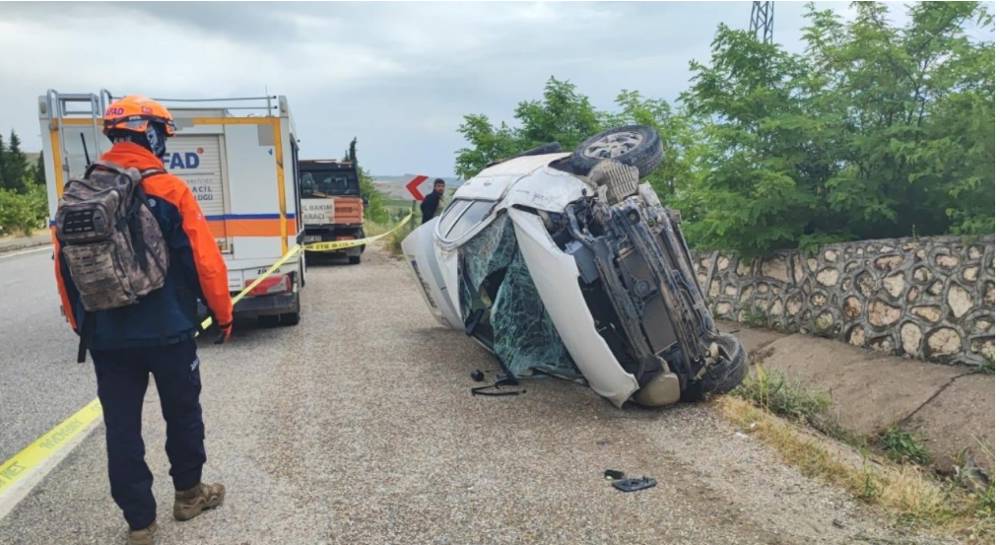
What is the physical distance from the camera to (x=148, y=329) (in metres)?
3.44

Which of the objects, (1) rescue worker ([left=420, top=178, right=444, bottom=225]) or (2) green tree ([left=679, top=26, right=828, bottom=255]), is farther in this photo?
(1) rescue worker ([left=420, top=178, right=444, bottom=225])

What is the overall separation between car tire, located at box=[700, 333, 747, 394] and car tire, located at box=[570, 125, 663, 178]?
142cm

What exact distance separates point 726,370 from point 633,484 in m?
1.63

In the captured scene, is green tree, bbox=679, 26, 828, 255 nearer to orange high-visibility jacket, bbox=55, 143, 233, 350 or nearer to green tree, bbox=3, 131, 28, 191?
orange high-visibility jacket, bbox=55, 143, 233, 350

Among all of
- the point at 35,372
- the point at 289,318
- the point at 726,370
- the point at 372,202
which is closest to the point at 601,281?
the point at 726,370

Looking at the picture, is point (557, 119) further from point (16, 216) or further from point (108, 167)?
point (16, 216)

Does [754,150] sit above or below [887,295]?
above

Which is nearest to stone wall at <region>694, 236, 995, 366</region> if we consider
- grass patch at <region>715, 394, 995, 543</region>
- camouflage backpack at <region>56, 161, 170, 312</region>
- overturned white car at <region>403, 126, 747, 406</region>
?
grass patch at <region>715, 394, 995, 543</region>

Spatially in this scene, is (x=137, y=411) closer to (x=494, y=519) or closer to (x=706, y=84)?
(x=494, y=519)

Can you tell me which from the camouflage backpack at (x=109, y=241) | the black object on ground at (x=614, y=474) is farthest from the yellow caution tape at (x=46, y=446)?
the black object on ground at (x=614, y=474)

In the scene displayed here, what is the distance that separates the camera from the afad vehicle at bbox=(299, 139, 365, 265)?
697 inches

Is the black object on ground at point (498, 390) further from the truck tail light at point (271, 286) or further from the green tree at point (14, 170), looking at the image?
the green tree at point (14, 170)

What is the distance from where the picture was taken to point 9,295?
507 inches

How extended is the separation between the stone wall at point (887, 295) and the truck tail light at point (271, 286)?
15.4 ft
